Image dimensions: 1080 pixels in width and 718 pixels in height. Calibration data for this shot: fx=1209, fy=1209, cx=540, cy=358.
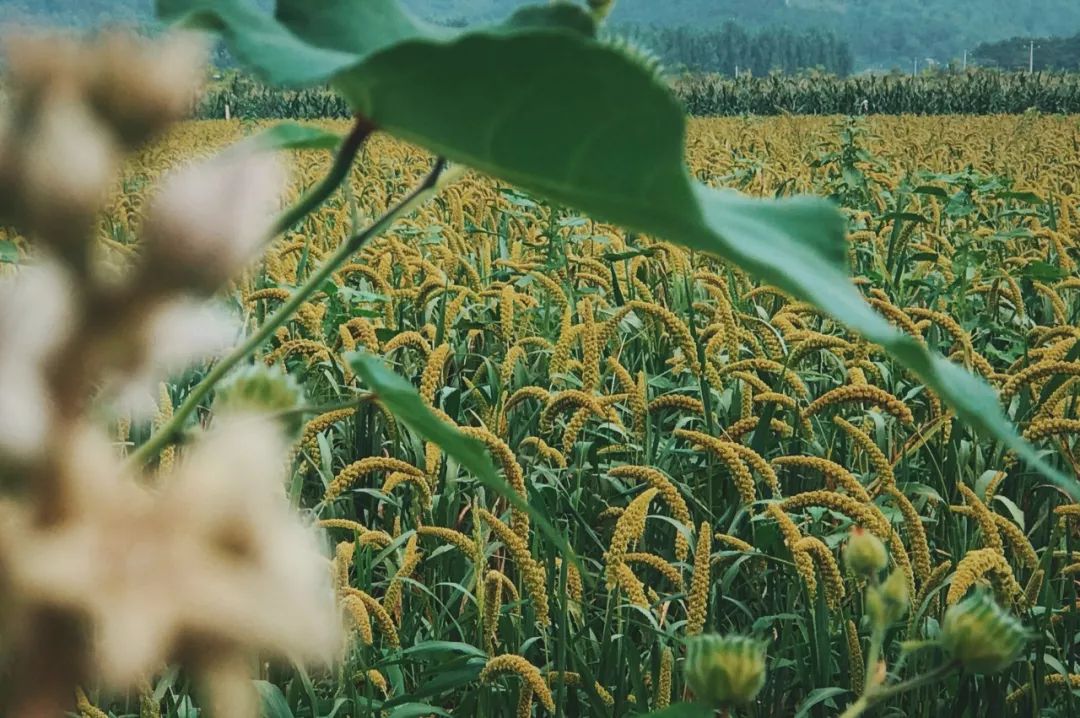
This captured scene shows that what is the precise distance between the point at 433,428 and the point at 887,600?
0.18 metres

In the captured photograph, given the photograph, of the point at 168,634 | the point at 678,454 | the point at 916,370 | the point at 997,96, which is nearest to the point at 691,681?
the point at 916,370

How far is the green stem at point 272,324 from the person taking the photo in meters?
0.19

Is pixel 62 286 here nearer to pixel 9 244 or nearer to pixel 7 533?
pixel 7 533

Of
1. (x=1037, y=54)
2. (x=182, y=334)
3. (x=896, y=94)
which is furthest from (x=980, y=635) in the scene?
(x=1037, y=54)

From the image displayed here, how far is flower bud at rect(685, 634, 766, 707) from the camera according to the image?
0.34m

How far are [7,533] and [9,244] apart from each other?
1919mm

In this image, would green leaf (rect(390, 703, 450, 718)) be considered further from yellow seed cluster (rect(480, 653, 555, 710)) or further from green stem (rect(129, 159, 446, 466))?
green stem (rect(129, 159, 446, 466))

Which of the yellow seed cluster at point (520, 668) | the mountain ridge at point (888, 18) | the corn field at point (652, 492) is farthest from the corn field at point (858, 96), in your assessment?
the mountain ridge at point (888, 18)

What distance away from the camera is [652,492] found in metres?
1.20

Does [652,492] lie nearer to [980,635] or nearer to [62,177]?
[980,635]

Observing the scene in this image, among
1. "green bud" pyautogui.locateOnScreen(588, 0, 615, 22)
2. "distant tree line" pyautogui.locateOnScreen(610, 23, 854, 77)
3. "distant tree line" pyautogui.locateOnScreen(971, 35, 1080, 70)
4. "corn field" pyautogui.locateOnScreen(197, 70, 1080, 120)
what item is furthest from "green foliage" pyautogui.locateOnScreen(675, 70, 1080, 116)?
"distant tree line" pyautogui.locateOnScreen(610, 23, 854, 77)

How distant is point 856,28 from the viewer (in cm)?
10681

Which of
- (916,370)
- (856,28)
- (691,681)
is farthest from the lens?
(856,28)

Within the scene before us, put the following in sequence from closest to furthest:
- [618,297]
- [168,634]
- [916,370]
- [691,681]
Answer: [168,634], [916,370], [691,681], [618,297]
